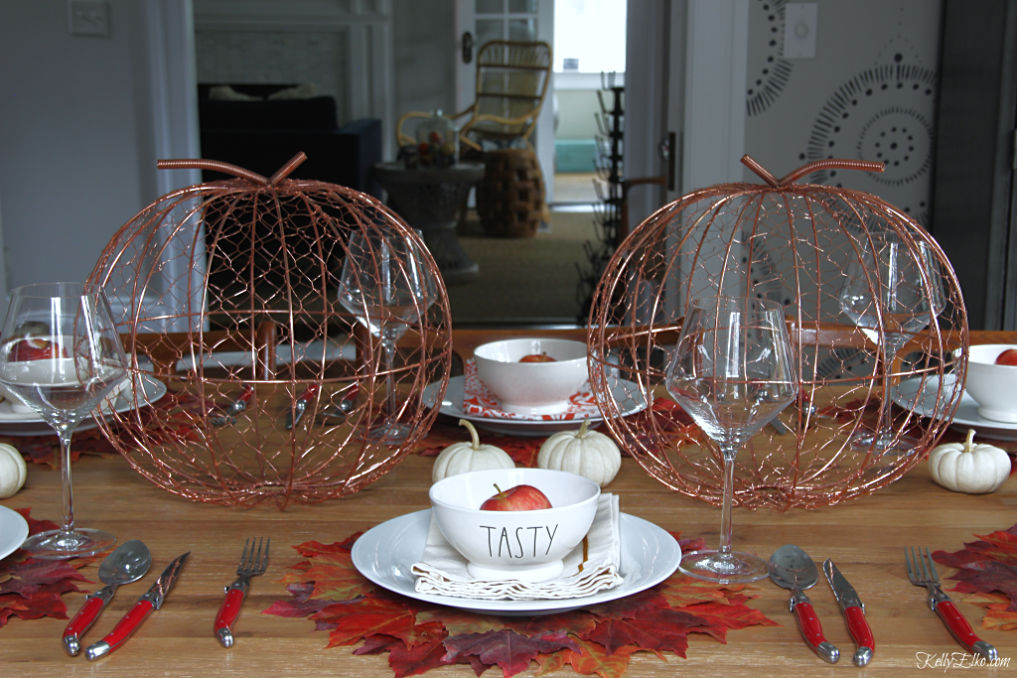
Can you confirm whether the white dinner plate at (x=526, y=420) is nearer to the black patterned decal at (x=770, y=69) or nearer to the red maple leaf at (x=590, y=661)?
the red maple leaf at (x=590, y=661)

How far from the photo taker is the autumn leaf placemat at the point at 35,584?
0.66 metres

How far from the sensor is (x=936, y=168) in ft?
7.89

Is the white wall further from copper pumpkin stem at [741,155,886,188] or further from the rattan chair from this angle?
the rattan chair

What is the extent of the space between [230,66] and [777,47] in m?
6.27

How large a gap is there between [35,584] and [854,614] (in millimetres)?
566

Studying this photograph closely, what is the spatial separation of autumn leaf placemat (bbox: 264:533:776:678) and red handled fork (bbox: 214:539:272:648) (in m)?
0.02

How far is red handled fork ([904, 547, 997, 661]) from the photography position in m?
0.61

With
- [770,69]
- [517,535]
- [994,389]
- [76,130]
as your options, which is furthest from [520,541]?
[76,130]

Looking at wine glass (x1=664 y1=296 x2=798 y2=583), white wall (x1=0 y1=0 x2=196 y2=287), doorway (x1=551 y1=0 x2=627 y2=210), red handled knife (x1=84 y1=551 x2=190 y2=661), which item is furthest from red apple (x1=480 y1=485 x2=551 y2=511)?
doorway (x1=551 y1=0 x2=627 y2=210)

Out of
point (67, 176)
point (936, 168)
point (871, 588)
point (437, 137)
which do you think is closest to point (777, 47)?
point (936, 168)

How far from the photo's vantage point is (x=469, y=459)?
885 mm

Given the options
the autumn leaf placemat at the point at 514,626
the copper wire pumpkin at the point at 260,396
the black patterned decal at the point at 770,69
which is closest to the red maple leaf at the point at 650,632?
the autumn leaf placemat at the point at 514,626

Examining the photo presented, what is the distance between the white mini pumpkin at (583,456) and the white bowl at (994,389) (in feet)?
1.32

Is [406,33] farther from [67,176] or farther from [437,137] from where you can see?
[67,176]
